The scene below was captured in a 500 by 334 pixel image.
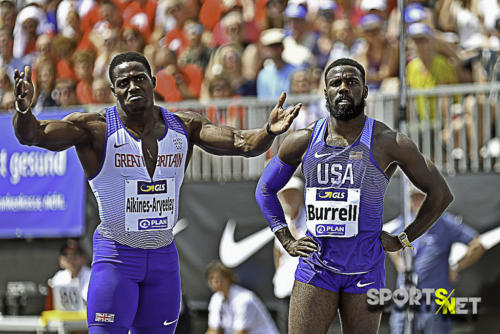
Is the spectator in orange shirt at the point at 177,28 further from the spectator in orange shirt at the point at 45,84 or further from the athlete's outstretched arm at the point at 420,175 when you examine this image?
the athlete's outstretched arm at the point at 420,175

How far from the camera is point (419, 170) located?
18.8 ft

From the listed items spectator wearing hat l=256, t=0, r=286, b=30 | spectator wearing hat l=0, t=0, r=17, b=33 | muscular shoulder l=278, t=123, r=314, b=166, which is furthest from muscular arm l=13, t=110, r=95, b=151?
spectator wearing hat l=0, t=0, r=17, b=33

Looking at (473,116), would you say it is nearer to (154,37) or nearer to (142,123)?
(142,123)

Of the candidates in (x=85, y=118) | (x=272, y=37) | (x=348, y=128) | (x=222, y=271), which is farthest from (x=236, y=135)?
(x=272, y=37)

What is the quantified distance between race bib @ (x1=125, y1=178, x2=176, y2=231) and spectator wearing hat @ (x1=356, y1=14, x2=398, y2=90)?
456 centimetres

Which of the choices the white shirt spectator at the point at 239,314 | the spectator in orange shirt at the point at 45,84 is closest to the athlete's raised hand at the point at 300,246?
the white shirt spectator at the point at 239,314

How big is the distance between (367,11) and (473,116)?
2179mm

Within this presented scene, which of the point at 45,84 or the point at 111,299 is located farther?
the point at 45,84

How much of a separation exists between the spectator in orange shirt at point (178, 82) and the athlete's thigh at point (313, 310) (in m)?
5.58

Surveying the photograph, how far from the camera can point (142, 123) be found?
5898mm

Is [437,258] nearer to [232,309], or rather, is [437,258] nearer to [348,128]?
[232,309]

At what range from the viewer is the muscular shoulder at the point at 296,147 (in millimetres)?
5895

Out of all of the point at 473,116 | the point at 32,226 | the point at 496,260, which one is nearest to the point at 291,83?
the point at 473,116

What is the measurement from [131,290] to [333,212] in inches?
57.5
